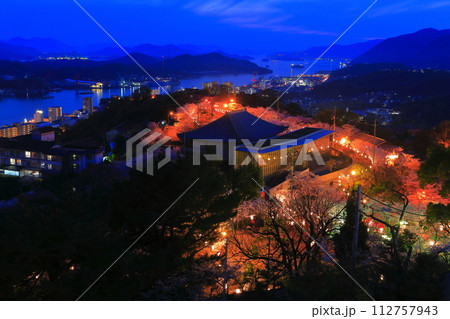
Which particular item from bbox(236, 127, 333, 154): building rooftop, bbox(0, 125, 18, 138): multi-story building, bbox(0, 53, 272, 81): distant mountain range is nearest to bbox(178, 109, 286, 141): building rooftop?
bbox(236, 127, 333, 154): building rooftop

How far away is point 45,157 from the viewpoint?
1877cm

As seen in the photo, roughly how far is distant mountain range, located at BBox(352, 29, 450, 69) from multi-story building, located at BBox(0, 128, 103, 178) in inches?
2204

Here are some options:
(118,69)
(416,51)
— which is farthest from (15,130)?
(416,51)

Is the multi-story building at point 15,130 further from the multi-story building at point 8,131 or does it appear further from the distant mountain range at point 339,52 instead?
the distant mountain range at point 339,52

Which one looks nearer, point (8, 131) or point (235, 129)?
point (235, 129)

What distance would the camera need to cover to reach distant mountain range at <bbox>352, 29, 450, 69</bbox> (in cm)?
6328

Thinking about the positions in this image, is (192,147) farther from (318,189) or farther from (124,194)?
(124,194)

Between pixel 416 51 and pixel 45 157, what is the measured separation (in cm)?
7199

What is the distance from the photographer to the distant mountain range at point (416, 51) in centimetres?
6328

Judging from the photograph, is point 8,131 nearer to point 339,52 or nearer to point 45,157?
→ point 45,157

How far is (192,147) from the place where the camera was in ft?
45.2

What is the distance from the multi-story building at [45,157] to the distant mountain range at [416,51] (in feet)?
184

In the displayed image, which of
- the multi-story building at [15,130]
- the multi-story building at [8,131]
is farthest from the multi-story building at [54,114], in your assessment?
the multi-story building at [8,131]

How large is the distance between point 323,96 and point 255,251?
38.5 meters
